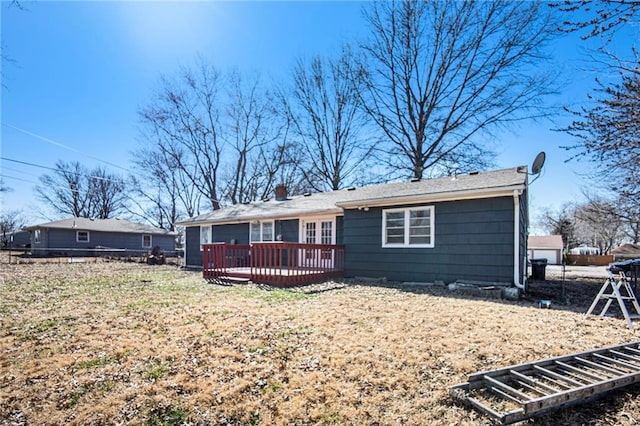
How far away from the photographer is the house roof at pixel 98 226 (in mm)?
27016

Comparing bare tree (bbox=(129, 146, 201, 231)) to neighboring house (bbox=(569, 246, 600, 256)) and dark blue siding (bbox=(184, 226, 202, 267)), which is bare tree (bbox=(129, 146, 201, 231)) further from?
neighboring house (bbox=(569, 246, 600, 256))

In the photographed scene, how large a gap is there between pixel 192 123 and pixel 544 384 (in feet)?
93.0

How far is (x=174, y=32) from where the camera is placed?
10.6 metres

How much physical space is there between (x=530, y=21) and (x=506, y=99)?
377 centimetres

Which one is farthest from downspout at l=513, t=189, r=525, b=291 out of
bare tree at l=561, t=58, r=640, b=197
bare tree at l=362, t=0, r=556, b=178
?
bare tree at l=362, t=0, r=556, b=178

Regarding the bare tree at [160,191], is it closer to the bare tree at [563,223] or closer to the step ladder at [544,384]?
the step ladder at [544,384]

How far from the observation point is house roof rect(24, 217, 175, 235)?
2702 cm

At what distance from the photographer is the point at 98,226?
28938 mm

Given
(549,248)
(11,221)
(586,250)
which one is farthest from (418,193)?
(11,221)

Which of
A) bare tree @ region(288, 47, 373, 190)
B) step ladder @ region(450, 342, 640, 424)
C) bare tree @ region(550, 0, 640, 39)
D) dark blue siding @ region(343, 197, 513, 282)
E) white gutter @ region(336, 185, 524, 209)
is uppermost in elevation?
bare tree @ region(288, 47, 373, 190)

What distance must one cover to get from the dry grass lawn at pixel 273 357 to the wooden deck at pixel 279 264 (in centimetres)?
264

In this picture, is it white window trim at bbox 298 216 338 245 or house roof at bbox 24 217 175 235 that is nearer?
white window trim at bbox 298 216 338 245

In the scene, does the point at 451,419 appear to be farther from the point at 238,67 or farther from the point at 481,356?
the point at 238,67

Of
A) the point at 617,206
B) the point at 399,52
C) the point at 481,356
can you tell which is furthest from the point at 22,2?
the point at 399,52
